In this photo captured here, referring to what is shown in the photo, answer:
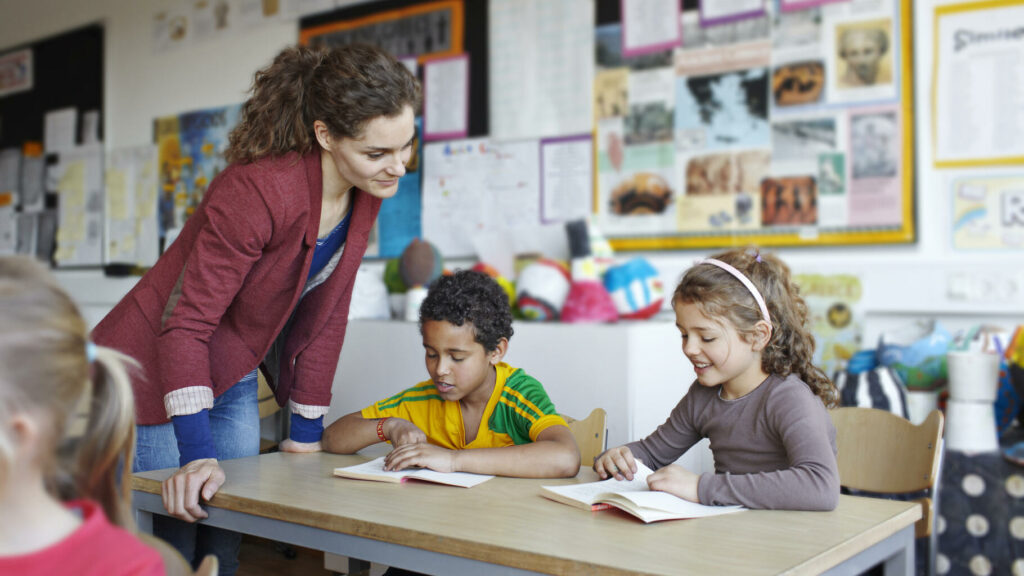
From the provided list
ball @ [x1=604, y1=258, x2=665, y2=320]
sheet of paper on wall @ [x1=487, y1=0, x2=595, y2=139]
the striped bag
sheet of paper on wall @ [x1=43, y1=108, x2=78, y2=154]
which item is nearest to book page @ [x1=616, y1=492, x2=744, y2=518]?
the striped bag

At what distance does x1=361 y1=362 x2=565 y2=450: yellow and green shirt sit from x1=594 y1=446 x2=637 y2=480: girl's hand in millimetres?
182

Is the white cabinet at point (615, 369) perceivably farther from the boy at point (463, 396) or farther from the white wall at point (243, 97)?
the boy at point (463, 396)

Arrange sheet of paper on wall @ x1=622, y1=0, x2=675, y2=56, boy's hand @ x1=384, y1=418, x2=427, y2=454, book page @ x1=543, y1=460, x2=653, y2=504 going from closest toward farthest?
book page @ x1=543, y1=460, x2=653, y2=504
boy's hand @ x1=384, y1=418, x2=427, y2=454
sheet of paper on wall @ x1=622, y1=0, x2=675, y2=56

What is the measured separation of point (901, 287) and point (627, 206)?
869 mm

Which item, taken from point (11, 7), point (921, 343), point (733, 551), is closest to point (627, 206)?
point (921, 343)

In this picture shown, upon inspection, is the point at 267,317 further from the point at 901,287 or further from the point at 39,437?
the point at 901,287

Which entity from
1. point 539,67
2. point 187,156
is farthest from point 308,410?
point 187,156

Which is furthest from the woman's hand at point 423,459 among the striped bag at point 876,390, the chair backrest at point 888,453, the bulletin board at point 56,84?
the bulletin board at point 56,84

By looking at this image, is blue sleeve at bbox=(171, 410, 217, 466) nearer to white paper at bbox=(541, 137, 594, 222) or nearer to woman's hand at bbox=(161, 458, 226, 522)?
woman's hand at bbox=(161, 458, 226, 522)

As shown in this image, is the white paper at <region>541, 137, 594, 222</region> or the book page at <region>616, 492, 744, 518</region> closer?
the book page at <region>616, 492, 744, 518</region>

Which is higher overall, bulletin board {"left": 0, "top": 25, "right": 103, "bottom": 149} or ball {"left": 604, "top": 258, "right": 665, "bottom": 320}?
bulletin board {"left": 0, "top": 25, "right": 103, "bottom": 149}

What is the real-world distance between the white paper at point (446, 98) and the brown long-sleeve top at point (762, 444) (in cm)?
197

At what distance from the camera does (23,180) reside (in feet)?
15.7

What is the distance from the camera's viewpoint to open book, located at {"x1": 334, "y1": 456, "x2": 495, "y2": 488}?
4.35 ft
